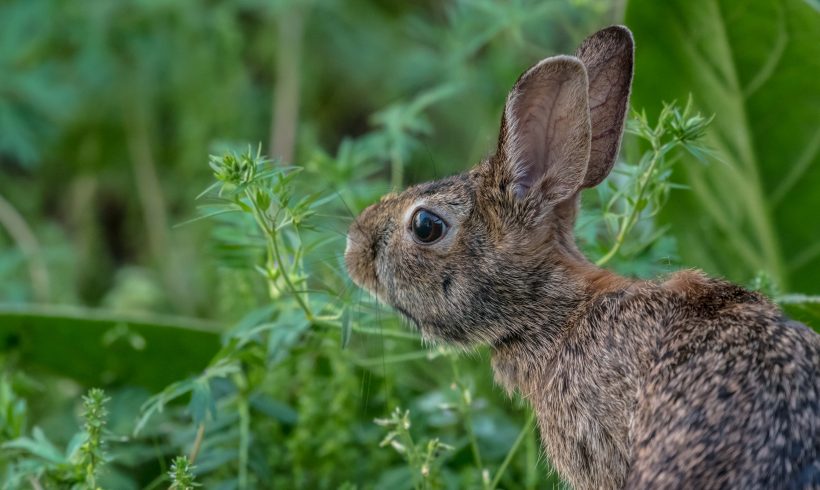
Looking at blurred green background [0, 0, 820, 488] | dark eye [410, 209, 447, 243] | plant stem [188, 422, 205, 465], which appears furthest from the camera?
blurred green background [0, 0, 820, 488]

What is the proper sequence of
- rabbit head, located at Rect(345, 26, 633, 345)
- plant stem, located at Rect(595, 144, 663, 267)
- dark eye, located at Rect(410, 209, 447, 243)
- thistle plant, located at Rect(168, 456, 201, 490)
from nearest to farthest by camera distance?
thistle plant, located at Rect(168, 456, 201, 490), plant stem, located at Rect(595, 144, 663, 267), rabbit head, located at Rect(345, 26, 633, 345), dark eye, located at Rect(410, 209, 447, 243)

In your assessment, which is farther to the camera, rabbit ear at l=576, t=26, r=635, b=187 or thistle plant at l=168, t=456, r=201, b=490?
rabbit ear at l=576, t=26, r=635, b=187

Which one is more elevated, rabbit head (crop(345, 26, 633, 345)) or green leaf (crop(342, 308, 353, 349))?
rabbit head (crop(345, 26, 633, 345))

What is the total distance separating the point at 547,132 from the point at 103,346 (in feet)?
5.61

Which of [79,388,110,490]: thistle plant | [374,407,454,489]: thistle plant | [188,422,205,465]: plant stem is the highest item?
[188,422,205,465]: plant stem

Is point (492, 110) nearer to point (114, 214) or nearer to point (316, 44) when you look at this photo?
point (316, 44)

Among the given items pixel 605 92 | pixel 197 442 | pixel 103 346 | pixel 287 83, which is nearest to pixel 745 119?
pixel 605 92

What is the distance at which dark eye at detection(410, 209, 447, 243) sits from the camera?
3.16 m

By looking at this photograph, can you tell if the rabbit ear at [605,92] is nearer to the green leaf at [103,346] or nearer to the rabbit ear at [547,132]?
the rabbit ear at [547,132]

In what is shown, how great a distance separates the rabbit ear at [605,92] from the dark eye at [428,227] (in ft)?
1.25

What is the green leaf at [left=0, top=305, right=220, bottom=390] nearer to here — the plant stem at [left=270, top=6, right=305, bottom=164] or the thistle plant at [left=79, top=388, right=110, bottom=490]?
the thistle plant at [left=79, top=388, right=110, bottom=490]

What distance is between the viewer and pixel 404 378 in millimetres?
4004

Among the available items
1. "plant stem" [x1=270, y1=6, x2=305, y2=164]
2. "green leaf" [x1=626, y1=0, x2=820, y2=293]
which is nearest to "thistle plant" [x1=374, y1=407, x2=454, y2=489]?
"green leaf" [x1=626, y1=0, x2=820, y2=293]

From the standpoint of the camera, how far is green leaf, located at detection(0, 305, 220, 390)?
12.9 feet
